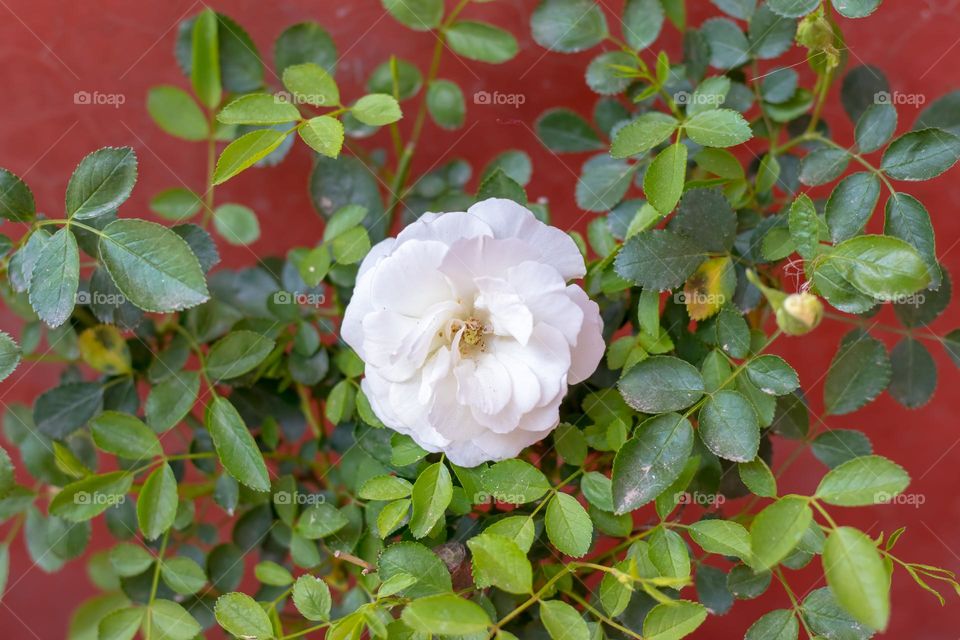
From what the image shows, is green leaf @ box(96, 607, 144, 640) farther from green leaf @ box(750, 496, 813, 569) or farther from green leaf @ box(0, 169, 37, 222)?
green leaf @ box(750, 496, 813, 569)

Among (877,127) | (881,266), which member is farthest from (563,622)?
(877,127)

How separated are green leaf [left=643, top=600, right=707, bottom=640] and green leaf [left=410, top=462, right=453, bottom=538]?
0.14 m

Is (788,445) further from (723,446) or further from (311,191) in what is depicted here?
(311,191)

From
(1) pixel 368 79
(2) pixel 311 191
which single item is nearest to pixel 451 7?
(1) pixel 368 79

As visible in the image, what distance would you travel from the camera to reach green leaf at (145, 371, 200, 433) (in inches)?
23.6

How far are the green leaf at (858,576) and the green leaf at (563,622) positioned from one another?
0.45 feet

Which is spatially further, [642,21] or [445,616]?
[642,21]

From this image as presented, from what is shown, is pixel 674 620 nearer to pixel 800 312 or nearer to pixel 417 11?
pixel 800 312

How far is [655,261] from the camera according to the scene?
52 cm

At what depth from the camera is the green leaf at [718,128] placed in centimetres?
50

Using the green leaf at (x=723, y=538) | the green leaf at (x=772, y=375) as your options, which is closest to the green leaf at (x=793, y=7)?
the green leaf at (x=772, y=375)

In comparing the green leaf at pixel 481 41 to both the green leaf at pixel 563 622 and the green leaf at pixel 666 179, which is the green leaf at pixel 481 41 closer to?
the green leaf at pixel 666 179

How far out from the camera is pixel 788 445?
788mm

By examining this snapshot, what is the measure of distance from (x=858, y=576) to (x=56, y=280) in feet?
1.57
